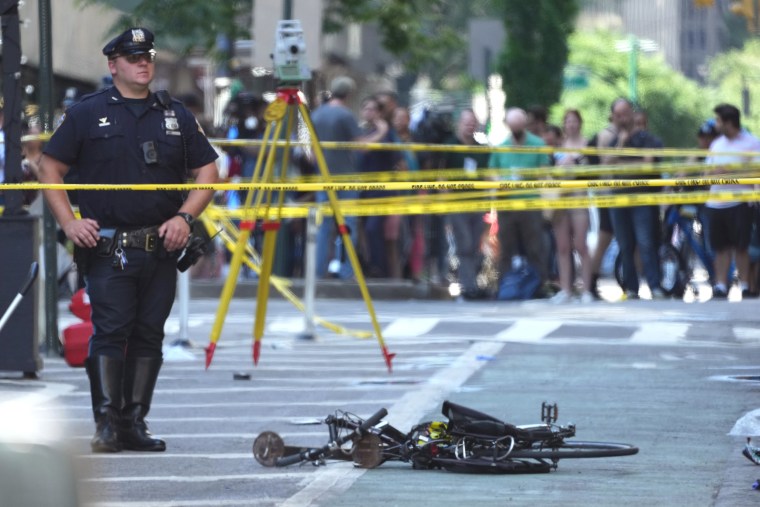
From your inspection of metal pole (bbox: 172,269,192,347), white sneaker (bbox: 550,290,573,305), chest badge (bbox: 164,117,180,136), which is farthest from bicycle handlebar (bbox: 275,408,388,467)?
white sneaker (bbox: 550,290,573,305)

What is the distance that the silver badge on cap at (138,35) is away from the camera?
896 cm

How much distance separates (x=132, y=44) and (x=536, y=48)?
27927 mm

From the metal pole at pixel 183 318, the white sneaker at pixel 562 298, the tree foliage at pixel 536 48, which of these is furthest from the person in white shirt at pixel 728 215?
the tree foliage at pixel 536 48

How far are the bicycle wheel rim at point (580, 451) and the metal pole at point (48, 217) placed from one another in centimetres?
555

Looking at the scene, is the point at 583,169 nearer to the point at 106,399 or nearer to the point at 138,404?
the point at 138,404

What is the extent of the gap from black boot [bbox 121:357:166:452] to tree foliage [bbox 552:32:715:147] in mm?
64973

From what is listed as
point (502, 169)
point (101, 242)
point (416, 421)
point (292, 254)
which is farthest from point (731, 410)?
point (292, 254)

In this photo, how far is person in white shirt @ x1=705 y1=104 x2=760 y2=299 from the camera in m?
18.6

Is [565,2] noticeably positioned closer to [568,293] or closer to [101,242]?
[568,293]

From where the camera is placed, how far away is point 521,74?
36.4 m

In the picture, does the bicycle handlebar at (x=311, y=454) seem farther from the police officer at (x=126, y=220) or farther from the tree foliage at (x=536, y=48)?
the tree foliage at (x=536, y=48)

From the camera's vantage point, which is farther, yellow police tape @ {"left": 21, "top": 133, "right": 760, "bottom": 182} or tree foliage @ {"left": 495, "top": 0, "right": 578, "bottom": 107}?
tree foliage @ {"left": 495, "top": 0, "right": 578, "bottom": 107}

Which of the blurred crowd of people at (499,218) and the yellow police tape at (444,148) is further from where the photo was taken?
the blurred crowd of people at (499,218)

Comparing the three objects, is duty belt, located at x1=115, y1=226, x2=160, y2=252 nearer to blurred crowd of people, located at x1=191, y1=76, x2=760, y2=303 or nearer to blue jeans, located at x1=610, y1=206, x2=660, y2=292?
blurred crowd of people, located at x1=191, y1=76, x2=760, y2=303
